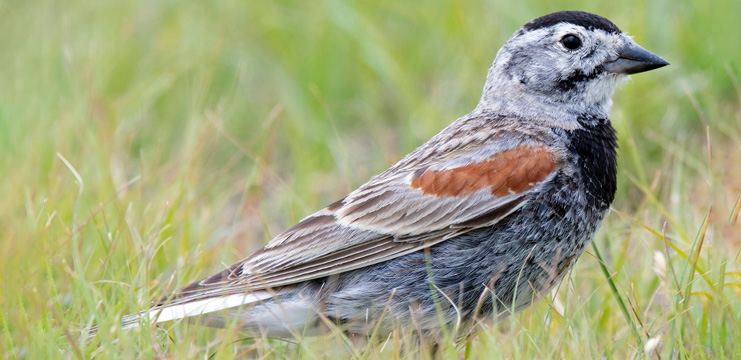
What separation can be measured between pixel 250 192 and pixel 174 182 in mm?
511

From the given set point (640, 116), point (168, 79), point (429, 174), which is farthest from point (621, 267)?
point (168, 79)

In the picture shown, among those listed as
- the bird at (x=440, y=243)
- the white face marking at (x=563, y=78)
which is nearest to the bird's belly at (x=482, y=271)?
the bird at (x=440, y=243)

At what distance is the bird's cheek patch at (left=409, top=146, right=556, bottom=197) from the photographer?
4.23m

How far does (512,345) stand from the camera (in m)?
3.79

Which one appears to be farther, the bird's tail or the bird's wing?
the bird's wing

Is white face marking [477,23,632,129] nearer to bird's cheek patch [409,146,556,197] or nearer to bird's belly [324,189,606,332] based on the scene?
bird's cheek patch [409,146,556,197]

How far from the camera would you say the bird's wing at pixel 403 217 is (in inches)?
167

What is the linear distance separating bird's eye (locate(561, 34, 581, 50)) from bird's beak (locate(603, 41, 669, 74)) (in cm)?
17

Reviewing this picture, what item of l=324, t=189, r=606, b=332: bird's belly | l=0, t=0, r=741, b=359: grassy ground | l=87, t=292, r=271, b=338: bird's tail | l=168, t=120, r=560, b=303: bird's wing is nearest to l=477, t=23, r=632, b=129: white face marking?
l=168, t=120, r=560, b=303: bird's wing

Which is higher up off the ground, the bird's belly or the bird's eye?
the bird's eye

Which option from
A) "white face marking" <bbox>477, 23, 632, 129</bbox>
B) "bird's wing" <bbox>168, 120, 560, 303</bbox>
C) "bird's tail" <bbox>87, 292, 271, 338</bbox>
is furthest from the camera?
"white face marking" <bbox>477, 23, 632, 129</bbox>

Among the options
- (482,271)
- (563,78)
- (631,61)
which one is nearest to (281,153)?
(563,78)

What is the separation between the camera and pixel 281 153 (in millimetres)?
7809

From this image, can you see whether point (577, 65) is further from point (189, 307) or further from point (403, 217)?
point (189, 307)
